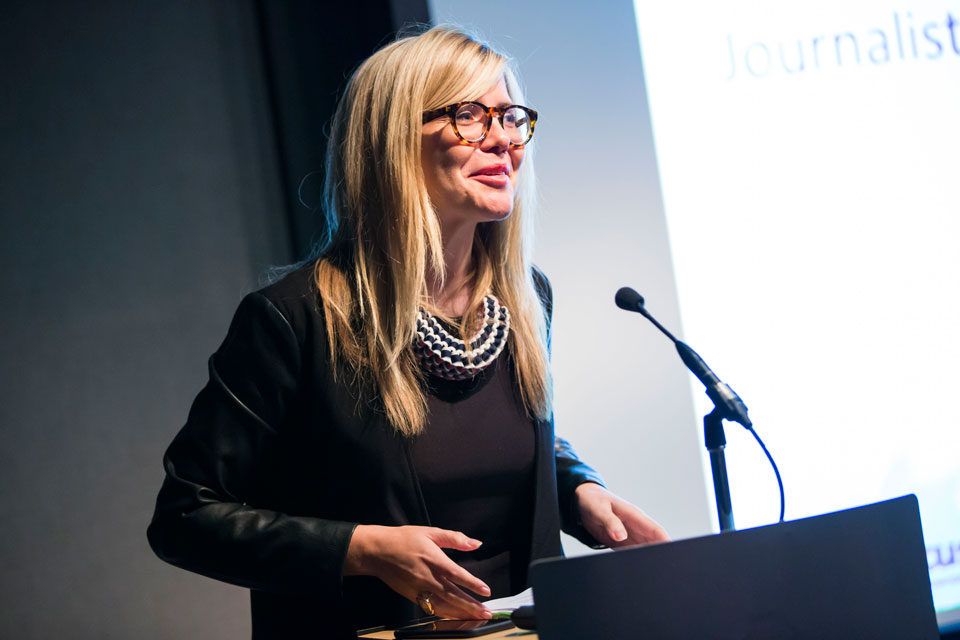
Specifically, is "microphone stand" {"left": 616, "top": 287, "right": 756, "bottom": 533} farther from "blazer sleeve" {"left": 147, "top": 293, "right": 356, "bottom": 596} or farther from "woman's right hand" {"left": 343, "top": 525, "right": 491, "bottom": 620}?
"blazer sleeve" {"left": 147, "top": 293, "right": 356, "bottom": 596}

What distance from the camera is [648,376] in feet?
8.50

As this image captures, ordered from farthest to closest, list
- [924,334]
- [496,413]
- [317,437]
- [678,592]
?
1. [924,334]
2. [496,413]
3. [317,437]
4. [678,592]

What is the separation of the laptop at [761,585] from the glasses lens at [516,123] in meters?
0.96

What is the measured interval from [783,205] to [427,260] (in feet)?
4.86

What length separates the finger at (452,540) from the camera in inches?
46.5

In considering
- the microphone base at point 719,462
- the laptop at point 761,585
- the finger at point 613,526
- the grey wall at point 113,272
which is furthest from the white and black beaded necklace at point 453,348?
the grey wall at point 113,272

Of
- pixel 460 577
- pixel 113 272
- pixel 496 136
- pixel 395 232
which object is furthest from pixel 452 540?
pixel 113 272

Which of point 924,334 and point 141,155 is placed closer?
point 141,155

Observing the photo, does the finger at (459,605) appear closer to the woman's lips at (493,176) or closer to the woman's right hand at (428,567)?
the woman's right hand at (428,567)

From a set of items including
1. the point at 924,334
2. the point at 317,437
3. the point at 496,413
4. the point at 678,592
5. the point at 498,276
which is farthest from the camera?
the point at 924,334

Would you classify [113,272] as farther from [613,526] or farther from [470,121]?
[613,526]

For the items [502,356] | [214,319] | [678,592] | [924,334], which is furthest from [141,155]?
[924,334]

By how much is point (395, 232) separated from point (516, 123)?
33 centimetres

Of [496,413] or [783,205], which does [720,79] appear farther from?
[496,413]
